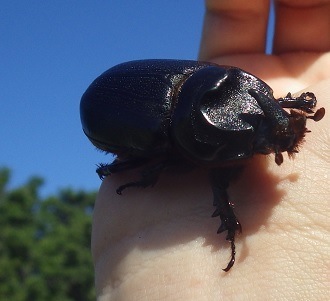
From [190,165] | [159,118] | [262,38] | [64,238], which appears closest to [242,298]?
[190,165]

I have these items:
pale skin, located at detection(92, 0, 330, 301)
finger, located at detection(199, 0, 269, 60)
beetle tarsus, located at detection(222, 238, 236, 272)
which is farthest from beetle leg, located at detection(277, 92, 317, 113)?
finger, located at detection(199, 0, 269, 60)

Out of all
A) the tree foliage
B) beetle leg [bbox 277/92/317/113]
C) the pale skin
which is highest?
beetle leg [bbox 277/92/317/113]

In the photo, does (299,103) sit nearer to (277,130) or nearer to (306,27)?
(277,130)

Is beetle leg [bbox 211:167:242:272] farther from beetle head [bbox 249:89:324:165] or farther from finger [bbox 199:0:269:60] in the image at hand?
finger [bbox 199:0:269:60]

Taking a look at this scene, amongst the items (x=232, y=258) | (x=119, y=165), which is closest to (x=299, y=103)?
(x=232, y=258)

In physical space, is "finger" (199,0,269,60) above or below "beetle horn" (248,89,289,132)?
below

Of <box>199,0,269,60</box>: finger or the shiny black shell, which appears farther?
<box>199,0,269,60</box>: finger

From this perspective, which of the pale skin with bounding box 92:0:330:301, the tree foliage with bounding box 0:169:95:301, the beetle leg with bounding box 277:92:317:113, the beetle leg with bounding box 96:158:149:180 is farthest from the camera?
the tree foliage with bounding box 0:169:95:301
